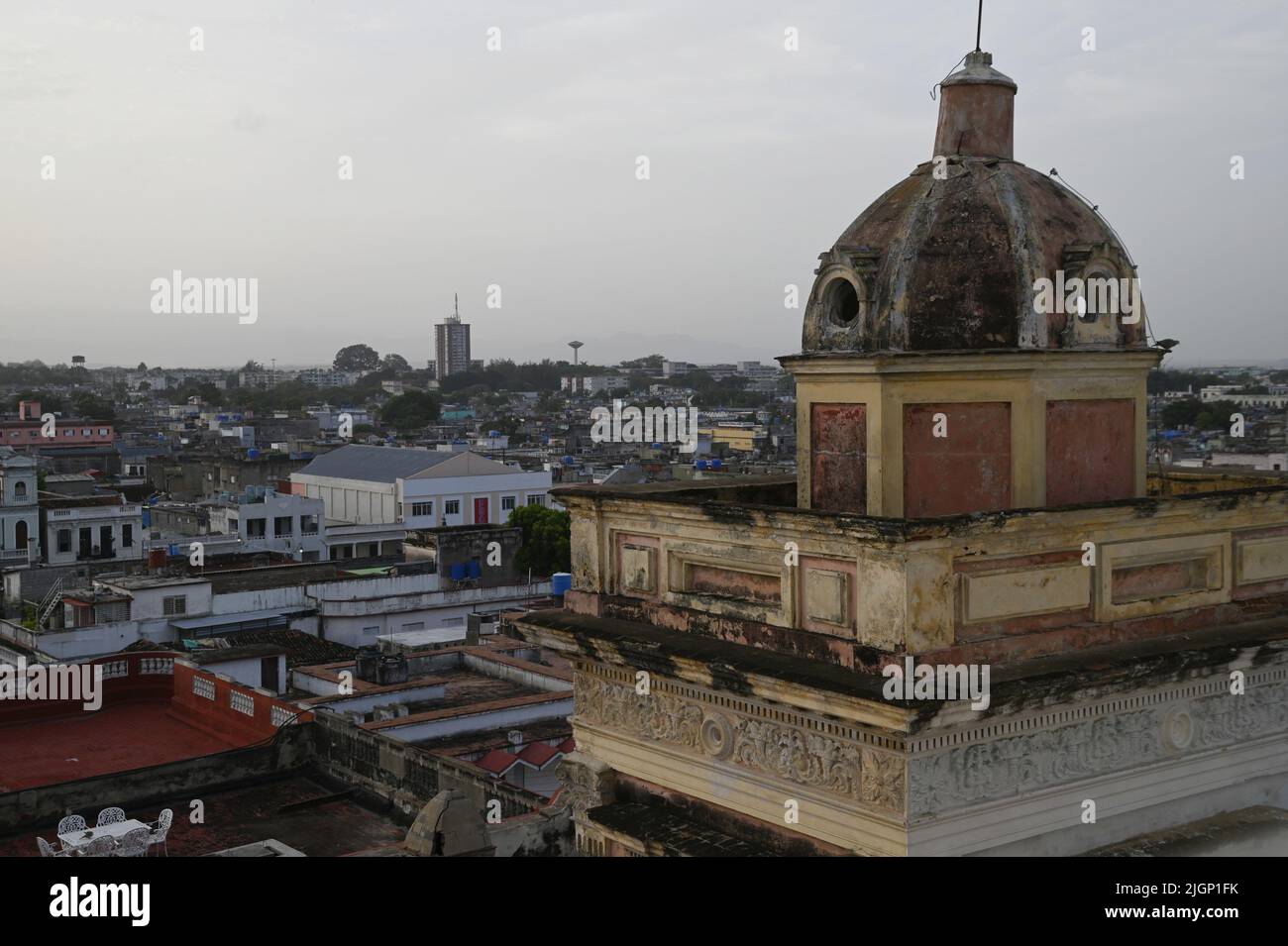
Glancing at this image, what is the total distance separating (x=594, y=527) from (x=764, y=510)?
1.67 m

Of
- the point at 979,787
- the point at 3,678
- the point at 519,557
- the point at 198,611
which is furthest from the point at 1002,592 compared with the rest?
the point at 519,557

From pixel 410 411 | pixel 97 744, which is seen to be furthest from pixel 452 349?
pixel 97 744

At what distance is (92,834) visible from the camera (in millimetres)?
14406

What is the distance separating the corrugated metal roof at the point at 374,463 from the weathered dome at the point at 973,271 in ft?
162

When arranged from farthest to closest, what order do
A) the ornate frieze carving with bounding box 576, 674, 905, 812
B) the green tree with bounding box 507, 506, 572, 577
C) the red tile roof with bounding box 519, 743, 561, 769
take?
1. the green tree with bounding box 507, 506, 572, 577
2. the red tile roof with bounding box 519, 743, 561, 769
3. the ornate frieze carving with bounding box 576, 674, 905, 812

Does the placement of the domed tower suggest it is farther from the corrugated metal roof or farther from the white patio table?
the corrugated metal roof

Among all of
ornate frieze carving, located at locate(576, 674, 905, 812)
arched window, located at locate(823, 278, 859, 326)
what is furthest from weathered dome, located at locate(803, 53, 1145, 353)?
ornate frieze carving, located at locate(576, 674, 905, 812)

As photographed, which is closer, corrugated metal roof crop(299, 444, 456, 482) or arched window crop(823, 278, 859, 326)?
arched window crop(823, 278, 859, 326)

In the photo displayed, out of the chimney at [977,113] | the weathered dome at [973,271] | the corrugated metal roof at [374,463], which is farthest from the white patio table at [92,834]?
the corrugated metal roof at [374,463]

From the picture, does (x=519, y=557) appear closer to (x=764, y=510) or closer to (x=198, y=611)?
(x=198, y=611)

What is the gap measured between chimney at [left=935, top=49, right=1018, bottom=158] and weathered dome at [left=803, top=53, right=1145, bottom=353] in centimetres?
17

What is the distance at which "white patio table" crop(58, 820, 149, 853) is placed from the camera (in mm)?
13955

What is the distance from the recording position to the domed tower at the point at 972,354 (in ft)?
27.3

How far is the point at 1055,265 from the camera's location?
8.52 metres
